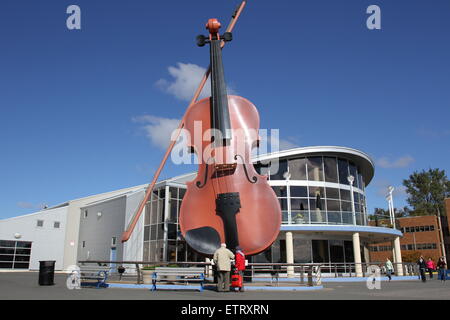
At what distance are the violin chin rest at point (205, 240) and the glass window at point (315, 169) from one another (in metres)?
15.4

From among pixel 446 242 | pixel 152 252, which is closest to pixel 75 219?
pixel 152 252

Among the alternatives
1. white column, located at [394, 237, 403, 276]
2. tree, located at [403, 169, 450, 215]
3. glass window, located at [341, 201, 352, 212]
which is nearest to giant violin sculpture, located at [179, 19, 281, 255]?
glass window, located at [341, 201, 352, 212]

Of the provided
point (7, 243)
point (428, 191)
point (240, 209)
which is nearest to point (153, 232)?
point (7, 243)

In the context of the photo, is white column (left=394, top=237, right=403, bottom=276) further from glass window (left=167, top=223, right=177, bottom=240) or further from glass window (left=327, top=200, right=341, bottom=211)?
glass window (left=167, top=223, right=177, bottom=240)

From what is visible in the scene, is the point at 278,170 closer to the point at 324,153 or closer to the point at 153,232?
the point at 324,153

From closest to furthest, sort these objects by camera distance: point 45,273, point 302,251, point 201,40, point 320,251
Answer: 1. point 45,273
2. point 201,40
3. point 302,251
4. point 320,251

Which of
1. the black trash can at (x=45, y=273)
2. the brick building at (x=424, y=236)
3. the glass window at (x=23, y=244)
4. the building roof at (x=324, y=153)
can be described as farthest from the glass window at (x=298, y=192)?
the brick building at (x=424, y=236)

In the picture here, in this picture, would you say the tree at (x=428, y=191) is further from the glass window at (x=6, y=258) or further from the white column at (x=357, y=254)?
the glass window at (x=6, y=258)

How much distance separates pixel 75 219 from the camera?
110ft

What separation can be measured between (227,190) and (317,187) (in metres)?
15.2

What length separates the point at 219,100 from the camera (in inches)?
458

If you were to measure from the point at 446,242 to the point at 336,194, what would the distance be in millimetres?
34275

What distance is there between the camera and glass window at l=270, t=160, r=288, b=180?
24.9 m
